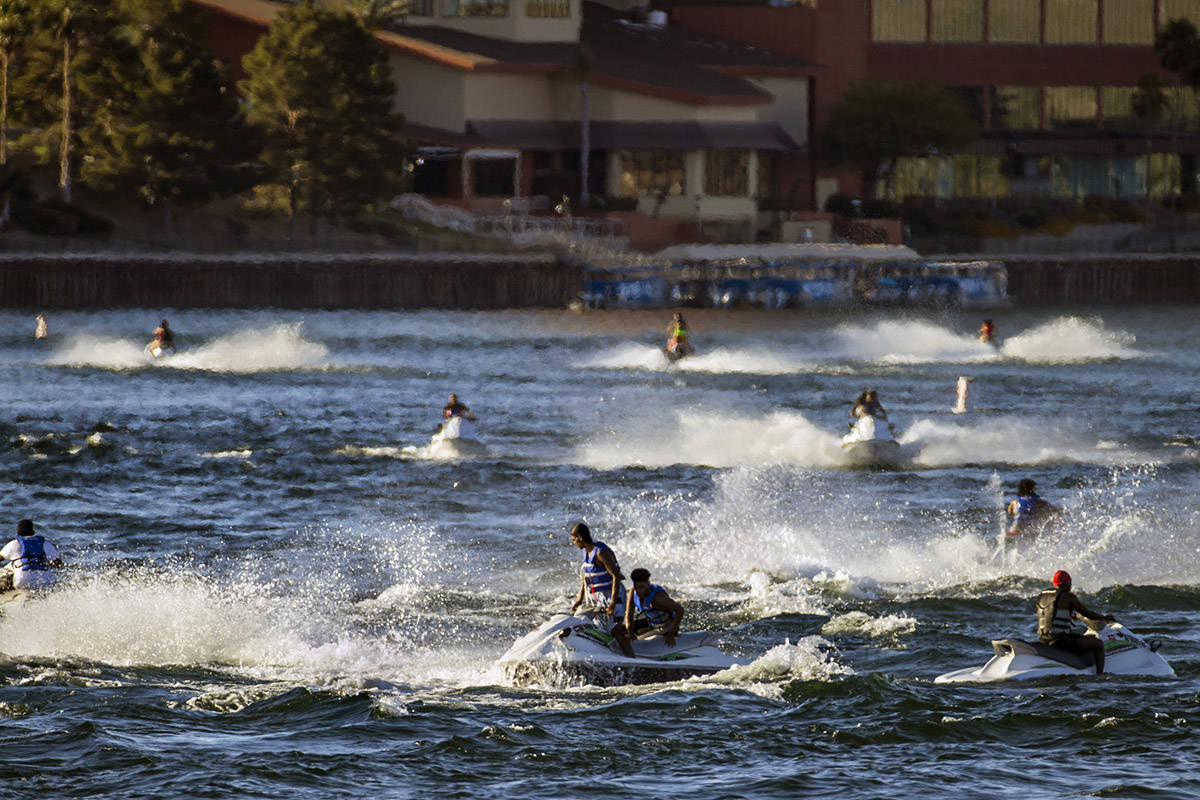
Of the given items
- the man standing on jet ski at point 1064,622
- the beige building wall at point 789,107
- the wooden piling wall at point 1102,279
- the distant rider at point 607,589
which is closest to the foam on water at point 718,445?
the man standing on jet ski at point 1064,622

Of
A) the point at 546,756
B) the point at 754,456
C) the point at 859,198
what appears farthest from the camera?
the point at 859,198

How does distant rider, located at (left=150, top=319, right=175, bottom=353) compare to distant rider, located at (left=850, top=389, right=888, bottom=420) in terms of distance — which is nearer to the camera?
distant rider, located at (left=850, top=389, right=888, bottom=420)

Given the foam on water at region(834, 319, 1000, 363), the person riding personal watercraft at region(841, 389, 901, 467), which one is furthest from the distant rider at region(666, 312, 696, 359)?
the person riding personal watercraft at region(841, 389, 901, 467)

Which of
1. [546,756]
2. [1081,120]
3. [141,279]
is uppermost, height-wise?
[1081,120]

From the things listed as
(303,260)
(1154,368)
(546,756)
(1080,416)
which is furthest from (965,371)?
(546,756)

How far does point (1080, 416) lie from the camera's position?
2101 inches

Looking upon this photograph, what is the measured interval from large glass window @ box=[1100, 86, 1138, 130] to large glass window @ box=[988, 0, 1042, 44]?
573 centimetres

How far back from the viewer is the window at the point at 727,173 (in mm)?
102250

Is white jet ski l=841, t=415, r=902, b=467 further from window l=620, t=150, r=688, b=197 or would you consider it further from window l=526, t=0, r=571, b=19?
window l=526, t=0, r=571, b=19

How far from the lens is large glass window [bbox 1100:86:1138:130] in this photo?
Answer: 395ft

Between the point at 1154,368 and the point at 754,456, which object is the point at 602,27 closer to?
the point at 1154,368

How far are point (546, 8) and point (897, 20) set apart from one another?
78.4 ft

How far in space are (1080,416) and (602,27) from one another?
215ft

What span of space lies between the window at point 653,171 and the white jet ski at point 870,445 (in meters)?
61.2
